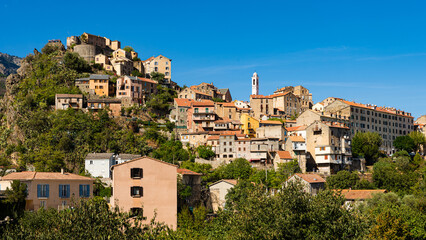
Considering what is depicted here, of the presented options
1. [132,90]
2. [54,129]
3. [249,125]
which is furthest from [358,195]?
[132,90]

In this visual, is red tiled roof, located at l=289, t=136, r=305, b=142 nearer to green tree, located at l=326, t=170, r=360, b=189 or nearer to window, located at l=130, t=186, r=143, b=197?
green tree, located at l=326, t=170, r=360, b=189

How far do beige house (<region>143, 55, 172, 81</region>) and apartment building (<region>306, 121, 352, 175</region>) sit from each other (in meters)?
50.2

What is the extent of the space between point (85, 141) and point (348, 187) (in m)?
47.3

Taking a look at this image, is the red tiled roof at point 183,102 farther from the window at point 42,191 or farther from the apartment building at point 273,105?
the window at point 42,191

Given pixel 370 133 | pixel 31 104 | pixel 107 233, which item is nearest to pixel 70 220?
pixel 107 233

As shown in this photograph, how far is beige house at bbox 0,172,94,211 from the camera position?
57.0 m

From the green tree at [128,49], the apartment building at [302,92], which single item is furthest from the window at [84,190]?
the green tree at [128,49]

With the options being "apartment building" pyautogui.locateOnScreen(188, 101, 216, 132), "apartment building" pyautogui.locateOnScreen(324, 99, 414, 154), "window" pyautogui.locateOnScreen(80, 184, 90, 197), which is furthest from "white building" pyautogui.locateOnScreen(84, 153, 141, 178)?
"apartment building" pyautogui.locateOnScreen(324, 99, 414, 154)

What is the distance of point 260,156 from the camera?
96812 millimetres

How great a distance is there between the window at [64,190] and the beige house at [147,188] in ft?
28.2

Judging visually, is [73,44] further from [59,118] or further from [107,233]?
[107,233]

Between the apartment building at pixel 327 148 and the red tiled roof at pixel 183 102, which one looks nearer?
the apartment building at pixel 327 148

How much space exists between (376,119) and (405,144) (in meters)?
8.97

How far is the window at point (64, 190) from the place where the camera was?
194 ft
